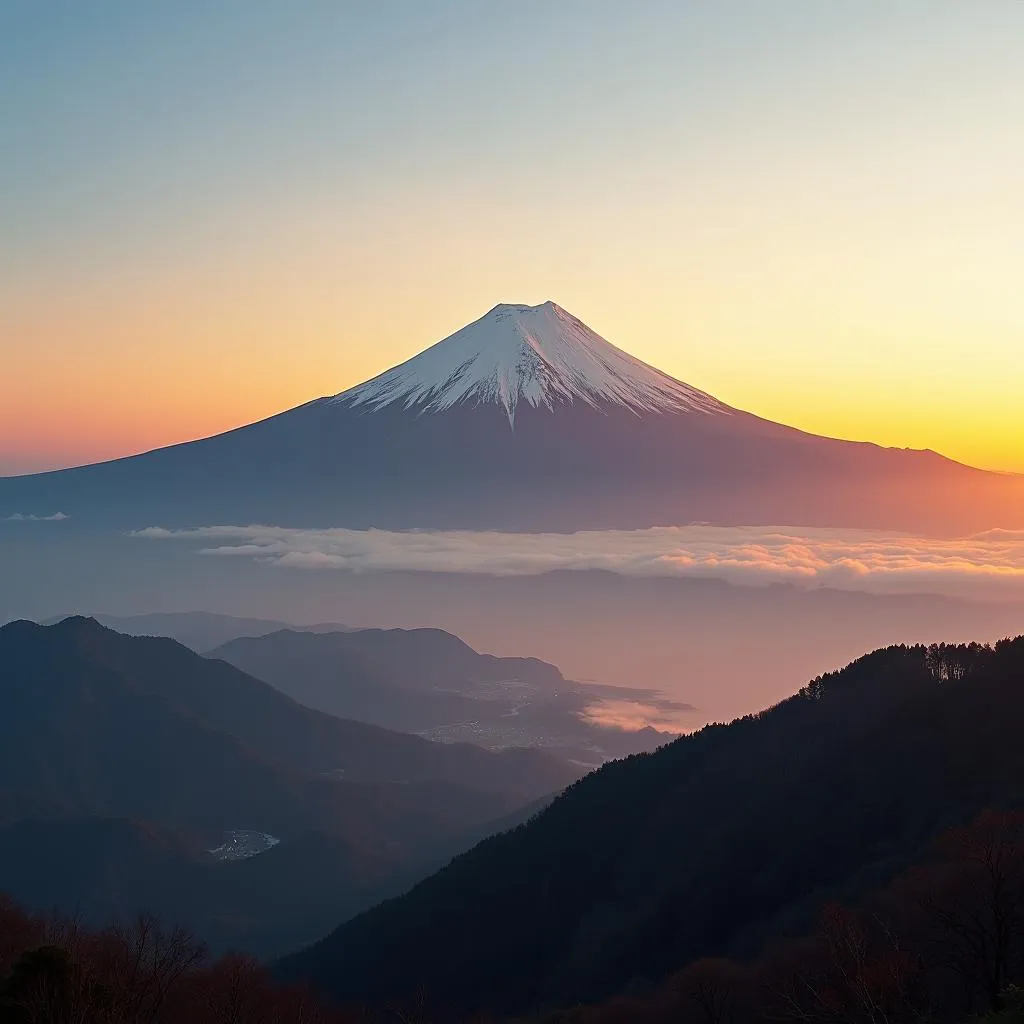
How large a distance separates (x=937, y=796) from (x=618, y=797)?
4177 cm

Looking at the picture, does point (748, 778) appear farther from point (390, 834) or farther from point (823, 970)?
point (390, 834)

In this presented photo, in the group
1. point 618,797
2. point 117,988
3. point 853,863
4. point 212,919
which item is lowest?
point 212,919

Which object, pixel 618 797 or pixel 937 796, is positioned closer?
pixel 937 796

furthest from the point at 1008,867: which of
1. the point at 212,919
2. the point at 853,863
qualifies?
the point at 212,919

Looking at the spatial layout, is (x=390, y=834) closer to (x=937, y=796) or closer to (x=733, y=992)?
(x=937, y=796)

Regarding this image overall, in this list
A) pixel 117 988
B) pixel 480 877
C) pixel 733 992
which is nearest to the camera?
pixel 117 988

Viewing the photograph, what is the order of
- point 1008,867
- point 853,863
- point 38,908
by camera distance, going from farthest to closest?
1. point 38,908
2. point 853,863
3. point 1008,867

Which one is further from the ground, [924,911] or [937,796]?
[924,911]

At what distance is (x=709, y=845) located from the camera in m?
73.2

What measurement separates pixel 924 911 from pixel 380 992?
65114 millimetres

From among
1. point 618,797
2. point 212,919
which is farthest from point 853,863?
point 212,919

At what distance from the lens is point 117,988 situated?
2841 centimetres

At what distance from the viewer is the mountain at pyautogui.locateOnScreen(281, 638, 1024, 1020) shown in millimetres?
60312

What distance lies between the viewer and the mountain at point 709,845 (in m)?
60.3
